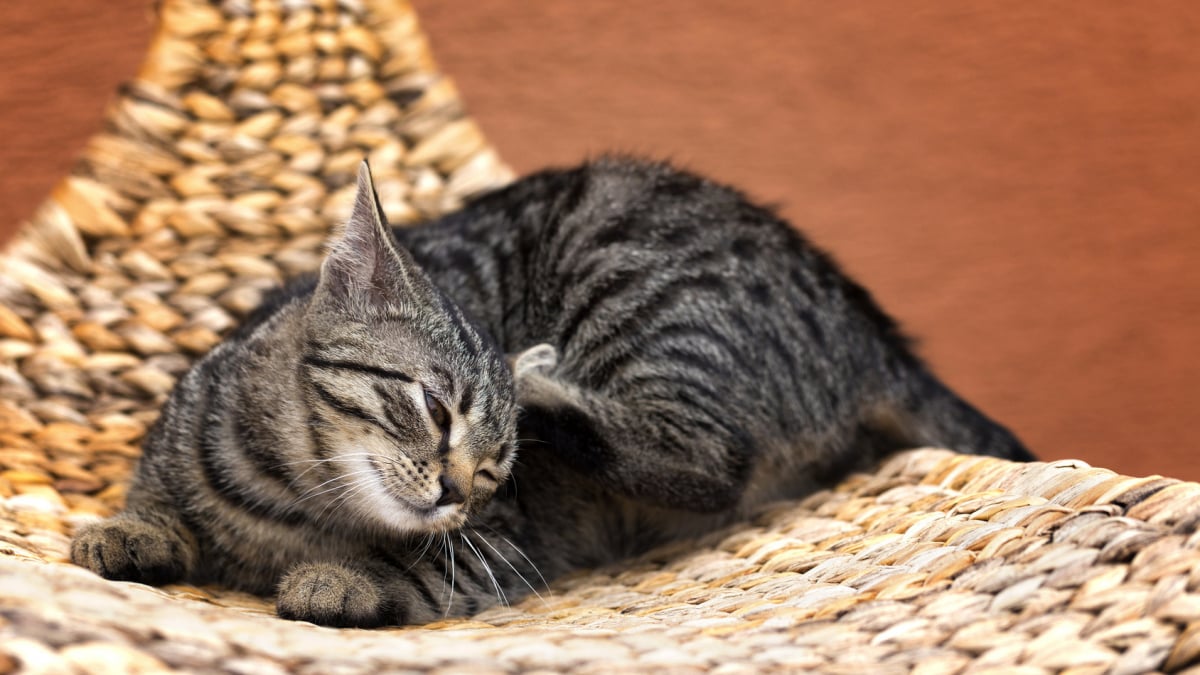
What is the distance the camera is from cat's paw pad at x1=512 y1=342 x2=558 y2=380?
2.07 meters

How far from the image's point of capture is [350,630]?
1.47 m

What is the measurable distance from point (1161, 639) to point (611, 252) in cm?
135

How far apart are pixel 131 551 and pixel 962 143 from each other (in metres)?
2.70

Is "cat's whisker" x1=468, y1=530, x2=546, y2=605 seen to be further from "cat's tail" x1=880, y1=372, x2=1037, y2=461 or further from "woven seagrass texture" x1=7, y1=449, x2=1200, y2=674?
"cat's tail" x1=880, y1=372, x2=1037, y2=461

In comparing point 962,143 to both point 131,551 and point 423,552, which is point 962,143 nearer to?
point 423,552

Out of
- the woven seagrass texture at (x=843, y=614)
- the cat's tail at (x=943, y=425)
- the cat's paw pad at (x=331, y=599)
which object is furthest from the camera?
the cat's tail at (x=943, y=425)

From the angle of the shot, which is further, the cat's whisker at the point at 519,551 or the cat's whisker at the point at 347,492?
the cat's whisker at the point at 519,551

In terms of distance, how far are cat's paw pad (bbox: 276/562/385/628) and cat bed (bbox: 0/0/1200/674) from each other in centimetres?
8

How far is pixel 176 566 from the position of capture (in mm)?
1815

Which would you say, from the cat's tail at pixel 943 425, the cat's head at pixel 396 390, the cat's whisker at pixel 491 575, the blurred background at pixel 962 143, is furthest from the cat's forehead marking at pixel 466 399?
the blurred background at pixel 962 143

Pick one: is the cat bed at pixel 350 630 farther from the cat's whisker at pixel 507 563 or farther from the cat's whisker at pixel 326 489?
the cat's whisker at pixel 326 489

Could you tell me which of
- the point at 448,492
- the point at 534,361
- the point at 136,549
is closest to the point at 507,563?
the point at 448,492

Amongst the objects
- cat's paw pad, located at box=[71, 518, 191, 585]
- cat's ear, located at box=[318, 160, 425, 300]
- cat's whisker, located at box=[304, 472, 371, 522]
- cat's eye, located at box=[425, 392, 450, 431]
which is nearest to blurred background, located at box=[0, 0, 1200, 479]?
cat's ear, located at box=[318, 160, 425, 300]

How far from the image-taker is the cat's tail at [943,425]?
2.30 meters
